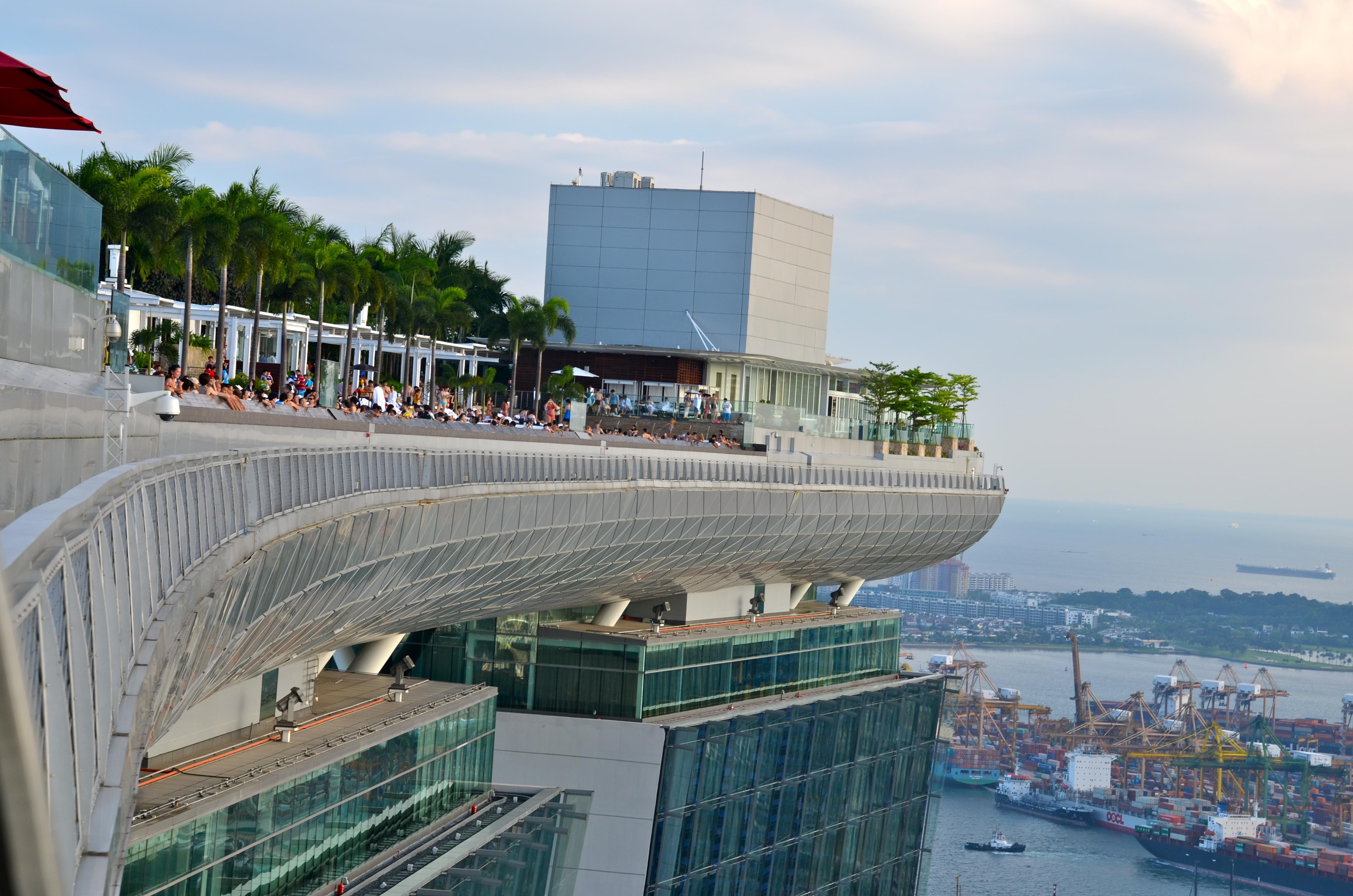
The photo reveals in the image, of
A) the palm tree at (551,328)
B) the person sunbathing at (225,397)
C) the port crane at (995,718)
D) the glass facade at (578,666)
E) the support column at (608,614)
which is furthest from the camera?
the port crane at (995,718)

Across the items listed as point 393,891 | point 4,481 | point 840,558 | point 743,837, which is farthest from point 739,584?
point 4,481

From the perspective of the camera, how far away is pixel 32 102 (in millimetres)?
11883

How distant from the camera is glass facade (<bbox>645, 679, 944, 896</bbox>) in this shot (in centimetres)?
4575

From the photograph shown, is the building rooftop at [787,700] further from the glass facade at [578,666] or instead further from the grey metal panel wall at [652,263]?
the grey metal panel wall at [652,263]

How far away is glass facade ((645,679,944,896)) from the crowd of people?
10.2 m

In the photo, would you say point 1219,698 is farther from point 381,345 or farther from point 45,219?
point 45,219

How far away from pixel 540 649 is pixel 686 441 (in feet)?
38.1

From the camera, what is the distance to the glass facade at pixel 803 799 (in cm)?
4575

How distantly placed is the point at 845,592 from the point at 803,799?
1621cm

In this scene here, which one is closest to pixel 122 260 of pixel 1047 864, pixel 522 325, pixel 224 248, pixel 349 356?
pixel 224 248

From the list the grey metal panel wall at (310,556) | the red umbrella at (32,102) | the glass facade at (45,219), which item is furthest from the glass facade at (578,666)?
the red umbrella at (32,102)

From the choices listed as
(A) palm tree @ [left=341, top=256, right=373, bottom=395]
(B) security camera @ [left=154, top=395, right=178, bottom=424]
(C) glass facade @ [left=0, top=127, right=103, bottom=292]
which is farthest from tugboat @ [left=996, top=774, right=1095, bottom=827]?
(C) glass facade @ [left=0, top=127, right=103, bottom=292]

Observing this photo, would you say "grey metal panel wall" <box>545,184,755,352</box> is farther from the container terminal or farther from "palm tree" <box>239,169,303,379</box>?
the container terminal

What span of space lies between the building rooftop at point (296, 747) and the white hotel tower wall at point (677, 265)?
43.0 m
